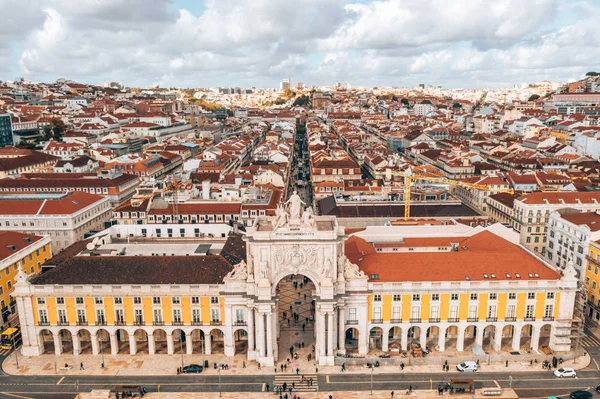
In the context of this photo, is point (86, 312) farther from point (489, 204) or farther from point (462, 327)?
point (489, 204)

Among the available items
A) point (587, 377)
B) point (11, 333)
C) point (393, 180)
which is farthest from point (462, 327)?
point (393, 180)

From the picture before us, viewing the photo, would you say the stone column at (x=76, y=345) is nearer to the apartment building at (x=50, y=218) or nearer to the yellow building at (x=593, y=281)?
the apartment building at (x=50, y=218)

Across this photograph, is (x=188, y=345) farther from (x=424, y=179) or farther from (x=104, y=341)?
(x=424, y=179)

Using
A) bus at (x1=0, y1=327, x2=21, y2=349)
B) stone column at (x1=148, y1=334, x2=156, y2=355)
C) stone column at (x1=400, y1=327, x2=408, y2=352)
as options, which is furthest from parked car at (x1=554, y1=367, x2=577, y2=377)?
bus at (x1=0, y1=327, x2=21, y2=349)

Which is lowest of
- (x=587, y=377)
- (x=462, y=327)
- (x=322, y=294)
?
(x=587, y=377)

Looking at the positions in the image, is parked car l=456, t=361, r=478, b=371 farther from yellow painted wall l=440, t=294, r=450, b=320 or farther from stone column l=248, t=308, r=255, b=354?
stone column l=248, t=308, r=255, b=354

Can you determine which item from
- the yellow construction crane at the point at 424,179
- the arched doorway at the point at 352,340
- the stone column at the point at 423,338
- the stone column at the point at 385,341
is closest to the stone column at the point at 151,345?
the arched doorway at the point at 352,340
